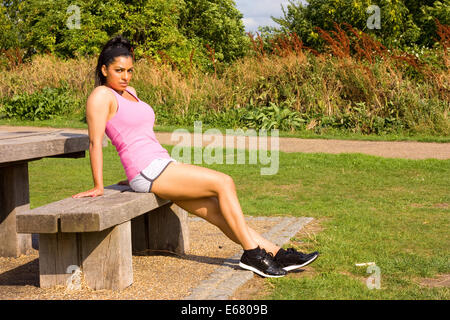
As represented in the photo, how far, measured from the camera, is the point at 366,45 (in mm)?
14445

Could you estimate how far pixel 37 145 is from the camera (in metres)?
4.36

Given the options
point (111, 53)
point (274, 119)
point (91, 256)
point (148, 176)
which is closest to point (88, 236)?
point (91, 256)

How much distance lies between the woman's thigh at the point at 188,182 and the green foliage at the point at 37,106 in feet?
39.4

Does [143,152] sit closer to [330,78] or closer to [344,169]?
[344,169]

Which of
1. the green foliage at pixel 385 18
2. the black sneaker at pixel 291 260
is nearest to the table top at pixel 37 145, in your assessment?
the black sneaker at pixel 291 260

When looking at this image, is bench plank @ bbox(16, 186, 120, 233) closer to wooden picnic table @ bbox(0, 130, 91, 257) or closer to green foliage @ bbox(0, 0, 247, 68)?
wooden picnic table @ bbox(0, 130, 91, 257)

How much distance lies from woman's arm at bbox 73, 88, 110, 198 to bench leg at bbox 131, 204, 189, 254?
0.88m

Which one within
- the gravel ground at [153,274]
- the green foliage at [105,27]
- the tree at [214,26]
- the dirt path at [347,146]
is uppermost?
the tree at [214,26]

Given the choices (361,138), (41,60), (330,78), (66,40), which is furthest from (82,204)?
(66,40)

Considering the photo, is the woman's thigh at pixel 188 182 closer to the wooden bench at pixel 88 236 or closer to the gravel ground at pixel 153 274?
the wooden bench at pixel 88 236

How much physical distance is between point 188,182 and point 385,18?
2098cm

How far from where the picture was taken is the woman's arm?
4.23 m

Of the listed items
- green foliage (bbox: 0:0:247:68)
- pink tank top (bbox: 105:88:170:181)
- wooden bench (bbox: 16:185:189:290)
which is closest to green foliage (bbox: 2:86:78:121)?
green foliage (bbox: 0:0:247:68)

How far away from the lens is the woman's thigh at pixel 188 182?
4301mm
